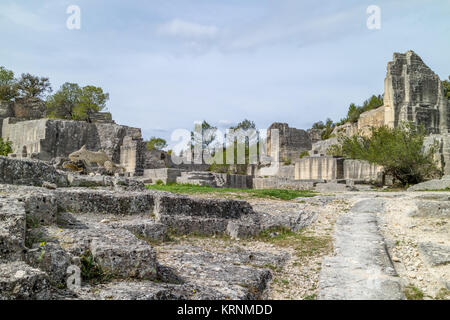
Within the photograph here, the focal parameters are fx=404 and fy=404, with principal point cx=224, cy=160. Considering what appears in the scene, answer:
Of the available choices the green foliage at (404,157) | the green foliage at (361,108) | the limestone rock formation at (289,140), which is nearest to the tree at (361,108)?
the green foliage at (361,108)

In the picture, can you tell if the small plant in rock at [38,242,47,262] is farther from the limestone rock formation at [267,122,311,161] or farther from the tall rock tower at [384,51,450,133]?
the limestone rock formation at [267,122,311,161]

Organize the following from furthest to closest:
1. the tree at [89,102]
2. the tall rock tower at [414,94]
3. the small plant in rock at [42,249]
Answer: the tree at [89,102] → the tall rock tower at [414,94] → the small plant in rock at [42,249]

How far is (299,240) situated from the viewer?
7.18m

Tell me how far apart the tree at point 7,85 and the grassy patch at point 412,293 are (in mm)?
40378

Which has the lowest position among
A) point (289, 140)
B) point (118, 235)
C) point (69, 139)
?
point (118, 235)

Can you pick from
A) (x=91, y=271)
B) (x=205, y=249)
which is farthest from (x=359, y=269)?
(x=91, y=271)

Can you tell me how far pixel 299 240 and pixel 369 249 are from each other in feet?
5.03

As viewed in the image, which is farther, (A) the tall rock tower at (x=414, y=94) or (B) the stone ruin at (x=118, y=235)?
(A) the tall rock tower at (x=414, y=94)

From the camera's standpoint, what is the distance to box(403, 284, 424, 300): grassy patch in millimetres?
4164

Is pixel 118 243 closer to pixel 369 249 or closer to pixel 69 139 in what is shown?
pixel 369 249

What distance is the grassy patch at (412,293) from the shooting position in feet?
13.7

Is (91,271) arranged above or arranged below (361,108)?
below

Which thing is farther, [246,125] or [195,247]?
[246,125]

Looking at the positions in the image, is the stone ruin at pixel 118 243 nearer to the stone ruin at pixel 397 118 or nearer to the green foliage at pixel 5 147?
the stone ruin at pixel 397 118
